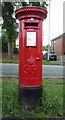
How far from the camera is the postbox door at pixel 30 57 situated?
12.0ft

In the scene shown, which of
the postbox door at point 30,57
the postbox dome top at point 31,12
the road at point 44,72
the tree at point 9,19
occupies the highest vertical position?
the tree at point 9,19

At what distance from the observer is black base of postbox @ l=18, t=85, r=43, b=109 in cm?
360

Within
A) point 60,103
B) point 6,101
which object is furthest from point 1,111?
point 60,103

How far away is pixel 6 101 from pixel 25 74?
82cm

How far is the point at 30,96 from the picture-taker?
11.8 ft

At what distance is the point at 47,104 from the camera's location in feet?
12.5

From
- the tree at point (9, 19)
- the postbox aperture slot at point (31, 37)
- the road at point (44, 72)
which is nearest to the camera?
the postbox aperture slot at point (31, 37)

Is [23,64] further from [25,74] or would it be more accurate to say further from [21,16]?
[21,16]

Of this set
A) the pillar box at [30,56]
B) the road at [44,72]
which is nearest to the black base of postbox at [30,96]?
the pillar box at [30,56]

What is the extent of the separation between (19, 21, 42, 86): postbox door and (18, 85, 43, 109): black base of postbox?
112 millimetres

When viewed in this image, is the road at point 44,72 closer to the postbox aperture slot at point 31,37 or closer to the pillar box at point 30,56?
the pillar box at point 30,56

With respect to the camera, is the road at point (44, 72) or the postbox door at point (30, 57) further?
the road at point (44, 72)

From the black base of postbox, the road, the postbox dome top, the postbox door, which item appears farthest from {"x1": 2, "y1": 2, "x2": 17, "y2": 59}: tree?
the black base of postbox

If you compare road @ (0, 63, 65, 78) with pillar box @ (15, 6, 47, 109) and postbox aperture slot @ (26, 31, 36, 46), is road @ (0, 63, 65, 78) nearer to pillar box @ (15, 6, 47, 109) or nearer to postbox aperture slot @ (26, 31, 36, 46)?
pillar box @ (15, 6, 47, 109)
